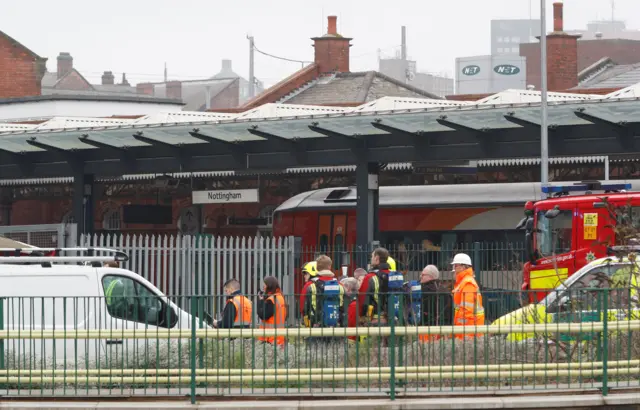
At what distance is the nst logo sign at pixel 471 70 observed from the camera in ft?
290

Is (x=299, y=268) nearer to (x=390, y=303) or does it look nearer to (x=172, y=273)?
(x=172, y=273)

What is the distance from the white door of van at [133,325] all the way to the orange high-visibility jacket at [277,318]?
3.08 feet

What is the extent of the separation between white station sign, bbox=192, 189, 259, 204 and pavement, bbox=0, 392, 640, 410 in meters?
17.1

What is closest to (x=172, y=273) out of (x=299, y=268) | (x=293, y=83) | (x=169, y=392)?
(x=299, y=268)

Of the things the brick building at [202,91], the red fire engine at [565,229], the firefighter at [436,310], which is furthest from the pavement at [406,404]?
the brick building at [202,91]

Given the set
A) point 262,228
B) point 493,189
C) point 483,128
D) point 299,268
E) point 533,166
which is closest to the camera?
point 483,128

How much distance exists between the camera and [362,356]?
1203 cm

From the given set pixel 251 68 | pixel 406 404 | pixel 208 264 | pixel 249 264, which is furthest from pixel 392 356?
pixel 251 68

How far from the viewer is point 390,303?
11.9 m

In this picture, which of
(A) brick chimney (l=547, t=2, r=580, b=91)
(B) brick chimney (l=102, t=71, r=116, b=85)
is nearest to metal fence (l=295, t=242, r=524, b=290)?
(A) brick chimney (l=547, t=2, r=580, b=91)

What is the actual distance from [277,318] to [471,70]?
257ft

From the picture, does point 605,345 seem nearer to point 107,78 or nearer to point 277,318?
point 277,318

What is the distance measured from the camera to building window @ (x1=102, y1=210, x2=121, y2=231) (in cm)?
4716

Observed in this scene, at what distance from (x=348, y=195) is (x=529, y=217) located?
9.21 meters
